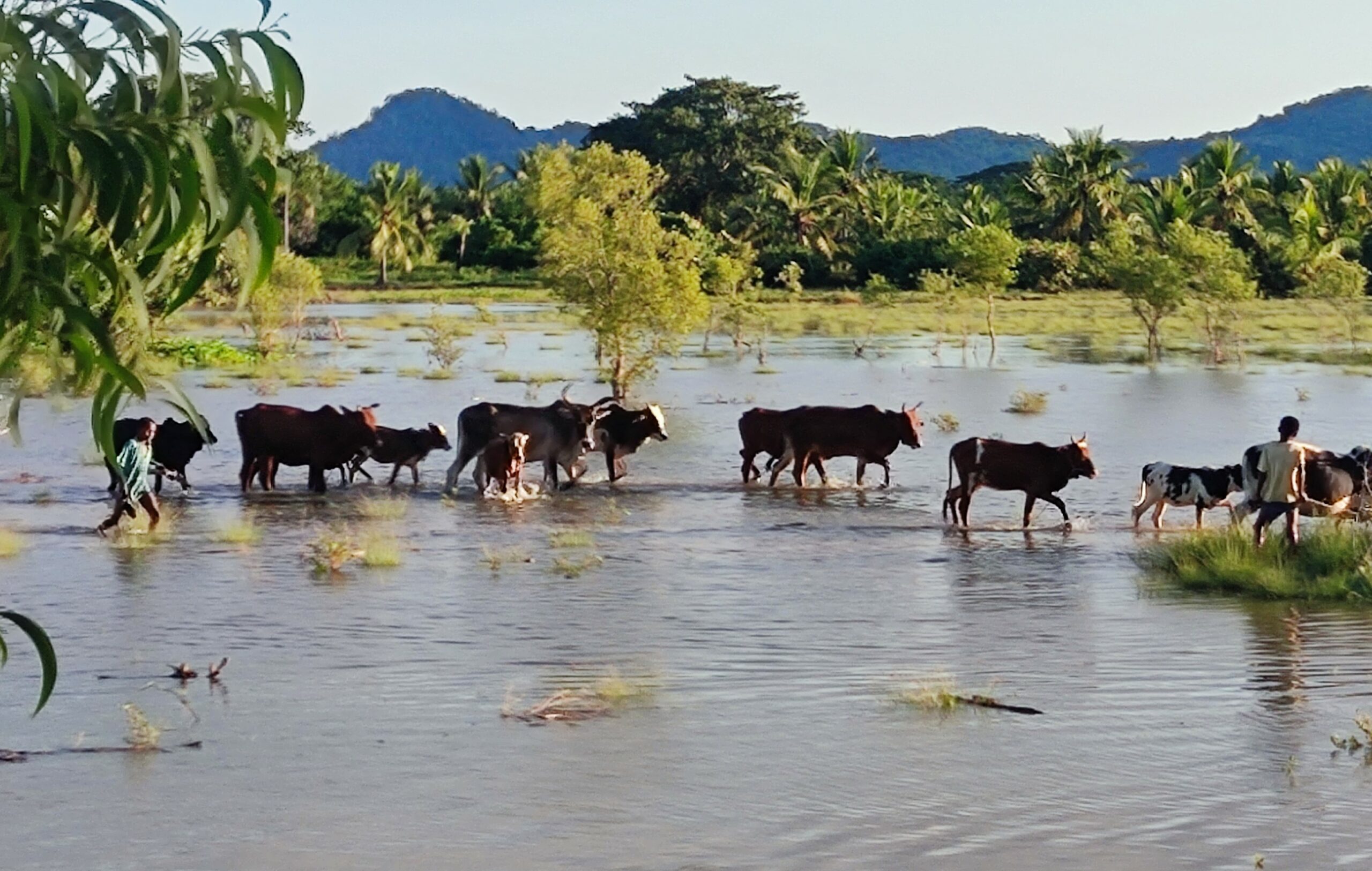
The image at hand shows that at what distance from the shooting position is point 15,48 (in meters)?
2.92

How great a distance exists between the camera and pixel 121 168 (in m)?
3.06

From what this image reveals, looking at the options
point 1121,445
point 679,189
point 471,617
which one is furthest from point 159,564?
point 679,189

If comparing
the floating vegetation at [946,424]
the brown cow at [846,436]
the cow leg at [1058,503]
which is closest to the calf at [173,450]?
the brown cow at [846,436]

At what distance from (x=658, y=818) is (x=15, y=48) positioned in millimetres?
5390

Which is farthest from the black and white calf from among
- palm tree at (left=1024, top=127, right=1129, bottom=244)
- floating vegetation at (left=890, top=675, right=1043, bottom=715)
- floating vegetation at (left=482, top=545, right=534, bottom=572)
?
palm tree at (left=1024, top=127, right=1129, bottom=244)

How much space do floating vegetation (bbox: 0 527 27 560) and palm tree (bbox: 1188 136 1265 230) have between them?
179 feet

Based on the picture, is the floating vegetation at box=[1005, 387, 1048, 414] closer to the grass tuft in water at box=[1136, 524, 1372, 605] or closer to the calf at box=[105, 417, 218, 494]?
the calf at box=[105, 417, 218, 494]

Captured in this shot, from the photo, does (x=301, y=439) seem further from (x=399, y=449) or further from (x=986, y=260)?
(x=986, y=260)

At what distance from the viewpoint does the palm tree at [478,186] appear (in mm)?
84438

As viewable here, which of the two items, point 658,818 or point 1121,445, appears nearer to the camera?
point 658,818

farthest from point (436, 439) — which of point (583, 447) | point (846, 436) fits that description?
point (846, 436)

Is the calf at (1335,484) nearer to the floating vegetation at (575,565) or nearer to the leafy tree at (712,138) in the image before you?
the floating vegetation at (575,565)

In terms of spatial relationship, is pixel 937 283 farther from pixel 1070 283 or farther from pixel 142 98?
pixel 142 98

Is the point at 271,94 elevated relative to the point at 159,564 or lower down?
elevated
